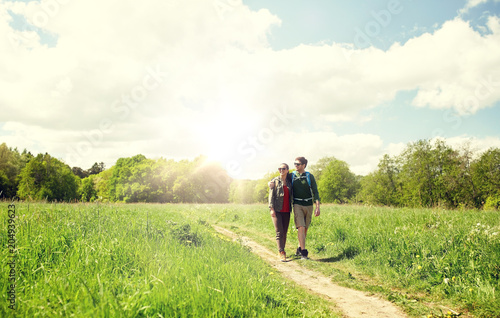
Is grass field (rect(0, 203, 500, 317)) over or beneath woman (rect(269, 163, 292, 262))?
beneath

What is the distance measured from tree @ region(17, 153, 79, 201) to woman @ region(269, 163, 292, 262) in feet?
132

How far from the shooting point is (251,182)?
90.6 meters

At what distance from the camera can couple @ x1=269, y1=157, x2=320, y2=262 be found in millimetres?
7895

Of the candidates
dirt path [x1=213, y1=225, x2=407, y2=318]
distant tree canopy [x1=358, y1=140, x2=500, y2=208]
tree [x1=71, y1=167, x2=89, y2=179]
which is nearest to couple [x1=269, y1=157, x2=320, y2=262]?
dirt path [x1=213, y1=225, x2=407, y2=318]

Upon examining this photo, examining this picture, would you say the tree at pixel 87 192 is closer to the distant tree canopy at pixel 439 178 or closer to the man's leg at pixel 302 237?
the man's leg at pixel 302 237

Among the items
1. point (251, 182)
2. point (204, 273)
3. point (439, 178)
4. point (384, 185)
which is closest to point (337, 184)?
point (384, 185)

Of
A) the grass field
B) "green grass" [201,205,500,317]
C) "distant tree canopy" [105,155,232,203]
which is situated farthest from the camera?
"distant tree canopy" [105,155,232,203]

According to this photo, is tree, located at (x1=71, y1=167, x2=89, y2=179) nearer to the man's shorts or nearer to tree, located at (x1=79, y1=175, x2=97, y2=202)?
tree, located at (x1=79, y1=175, x2=97, y2=202)

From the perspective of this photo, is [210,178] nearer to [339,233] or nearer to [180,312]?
[339,233]

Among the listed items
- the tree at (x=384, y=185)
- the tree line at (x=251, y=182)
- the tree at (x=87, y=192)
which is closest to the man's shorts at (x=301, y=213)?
the tree at (x=87, y=192)

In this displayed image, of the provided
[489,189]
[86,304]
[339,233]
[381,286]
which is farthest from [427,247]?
[489,189]

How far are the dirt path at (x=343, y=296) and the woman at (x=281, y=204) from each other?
37.9 inches

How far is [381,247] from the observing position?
7043 mm

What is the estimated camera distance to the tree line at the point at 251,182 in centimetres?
4150
